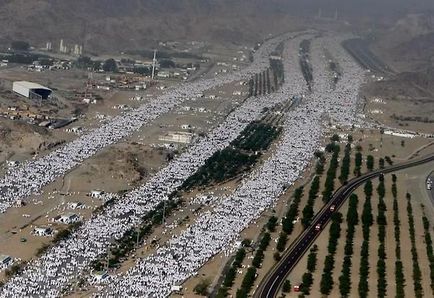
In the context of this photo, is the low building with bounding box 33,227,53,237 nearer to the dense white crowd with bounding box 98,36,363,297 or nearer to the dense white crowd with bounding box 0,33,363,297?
the dense white crowd with bounding box 0,33,363,297

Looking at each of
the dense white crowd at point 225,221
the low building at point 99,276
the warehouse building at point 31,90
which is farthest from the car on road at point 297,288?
the warehouse building at point 31,90

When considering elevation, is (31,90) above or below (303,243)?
above

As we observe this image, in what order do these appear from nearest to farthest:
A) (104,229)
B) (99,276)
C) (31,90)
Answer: (99,276)
(104,229)
(31,90)

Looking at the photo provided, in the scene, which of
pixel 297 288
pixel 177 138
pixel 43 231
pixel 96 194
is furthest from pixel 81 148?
pixel 297 288

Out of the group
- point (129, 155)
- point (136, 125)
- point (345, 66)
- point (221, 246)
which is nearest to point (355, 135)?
point (136, 125)

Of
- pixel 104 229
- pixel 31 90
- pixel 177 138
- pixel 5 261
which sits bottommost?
pixel 5 261

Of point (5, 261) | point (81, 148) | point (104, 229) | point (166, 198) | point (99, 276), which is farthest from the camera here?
point (81, 148)

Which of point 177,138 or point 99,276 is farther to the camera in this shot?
point 177,138

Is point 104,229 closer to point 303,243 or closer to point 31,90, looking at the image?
point 303,243
